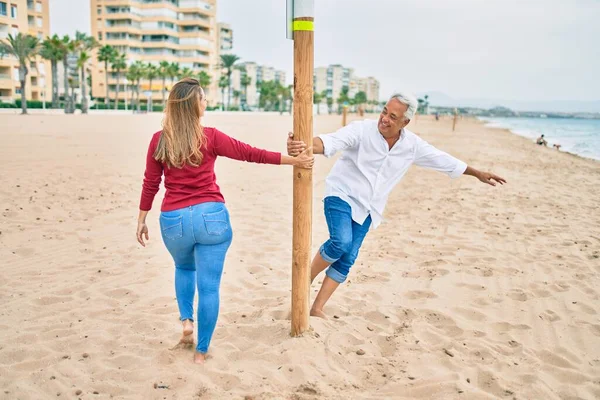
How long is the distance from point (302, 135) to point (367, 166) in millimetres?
712

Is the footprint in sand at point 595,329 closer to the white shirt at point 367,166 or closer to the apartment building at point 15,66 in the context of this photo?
the white shirt at point 367,166

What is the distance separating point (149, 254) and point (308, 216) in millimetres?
3068

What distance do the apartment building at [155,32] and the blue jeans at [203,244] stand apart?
81.1m

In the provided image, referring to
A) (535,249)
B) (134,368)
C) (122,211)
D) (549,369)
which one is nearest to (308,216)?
(134,368)

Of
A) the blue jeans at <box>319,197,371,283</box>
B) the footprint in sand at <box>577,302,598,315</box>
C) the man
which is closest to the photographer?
the man

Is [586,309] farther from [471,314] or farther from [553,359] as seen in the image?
[553,359]

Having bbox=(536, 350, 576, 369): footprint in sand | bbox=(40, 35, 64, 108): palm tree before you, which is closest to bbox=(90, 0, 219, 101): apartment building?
bbox=(40, 35, 64, 108): palm tree

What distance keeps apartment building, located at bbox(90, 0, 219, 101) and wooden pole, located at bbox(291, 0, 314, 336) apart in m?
80.9

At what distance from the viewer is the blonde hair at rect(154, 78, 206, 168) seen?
299 cm

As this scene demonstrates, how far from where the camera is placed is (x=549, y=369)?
3508 mm

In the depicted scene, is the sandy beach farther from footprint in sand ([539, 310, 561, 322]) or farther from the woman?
the woman

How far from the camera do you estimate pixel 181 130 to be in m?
3.00

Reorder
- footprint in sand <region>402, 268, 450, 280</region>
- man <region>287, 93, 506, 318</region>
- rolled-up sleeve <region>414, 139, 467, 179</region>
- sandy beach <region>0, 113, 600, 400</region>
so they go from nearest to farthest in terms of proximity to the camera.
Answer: sandy beach <region>0, 113, 600, 400</region>
man <region>287, 93, 506, 318</region>
rolled-up sleeve <region>414, 139, 467, 179</region>
footprint in sand <region>402, 268, 450, 280</region>

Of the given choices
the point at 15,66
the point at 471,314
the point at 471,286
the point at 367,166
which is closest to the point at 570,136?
the point at 471,286
